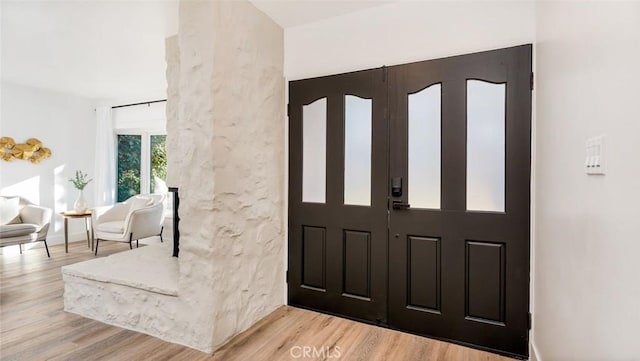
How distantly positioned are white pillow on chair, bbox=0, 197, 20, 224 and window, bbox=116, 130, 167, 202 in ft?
5.20

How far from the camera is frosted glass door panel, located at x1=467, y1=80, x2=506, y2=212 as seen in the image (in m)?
2.15

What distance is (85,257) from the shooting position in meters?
4.62

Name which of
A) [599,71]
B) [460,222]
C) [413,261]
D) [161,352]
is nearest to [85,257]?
[161,352]

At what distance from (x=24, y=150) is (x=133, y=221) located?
219 cm

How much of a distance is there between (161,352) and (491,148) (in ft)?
8.42

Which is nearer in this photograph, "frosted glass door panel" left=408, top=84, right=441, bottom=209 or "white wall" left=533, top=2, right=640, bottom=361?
"white wall" left=533, top=2, right=640, bottom=361

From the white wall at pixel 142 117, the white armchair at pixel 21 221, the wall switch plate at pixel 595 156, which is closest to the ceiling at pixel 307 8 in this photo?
the wall switch plate at pixel 595 156

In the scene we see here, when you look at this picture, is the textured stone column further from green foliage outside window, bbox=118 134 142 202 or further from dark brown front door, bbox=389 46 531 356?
green foliage outside window, bbox=118 134 142 202

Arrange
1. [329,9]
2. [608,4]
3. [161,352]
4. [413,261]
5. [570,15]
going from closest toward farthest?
[608,4], [570,15], [161,352], [413,261], [329,9]

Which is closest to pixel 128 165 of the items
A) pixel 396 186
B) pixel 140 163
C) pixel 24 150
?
pixel 140 163

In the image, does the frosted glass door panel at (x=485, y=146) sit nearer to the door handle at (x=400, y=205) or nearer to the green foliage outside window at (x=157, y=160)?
the door handle at (x=400, y=205)

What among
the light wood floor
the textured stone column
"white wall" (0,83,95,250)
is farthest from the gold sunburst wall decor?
the textured stone column

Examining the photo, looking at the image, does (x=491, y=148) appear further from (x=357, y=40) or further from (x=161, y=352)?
(x=161, y=352)

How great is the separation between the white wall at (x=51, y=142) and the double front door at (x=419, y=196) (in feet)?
15.6
